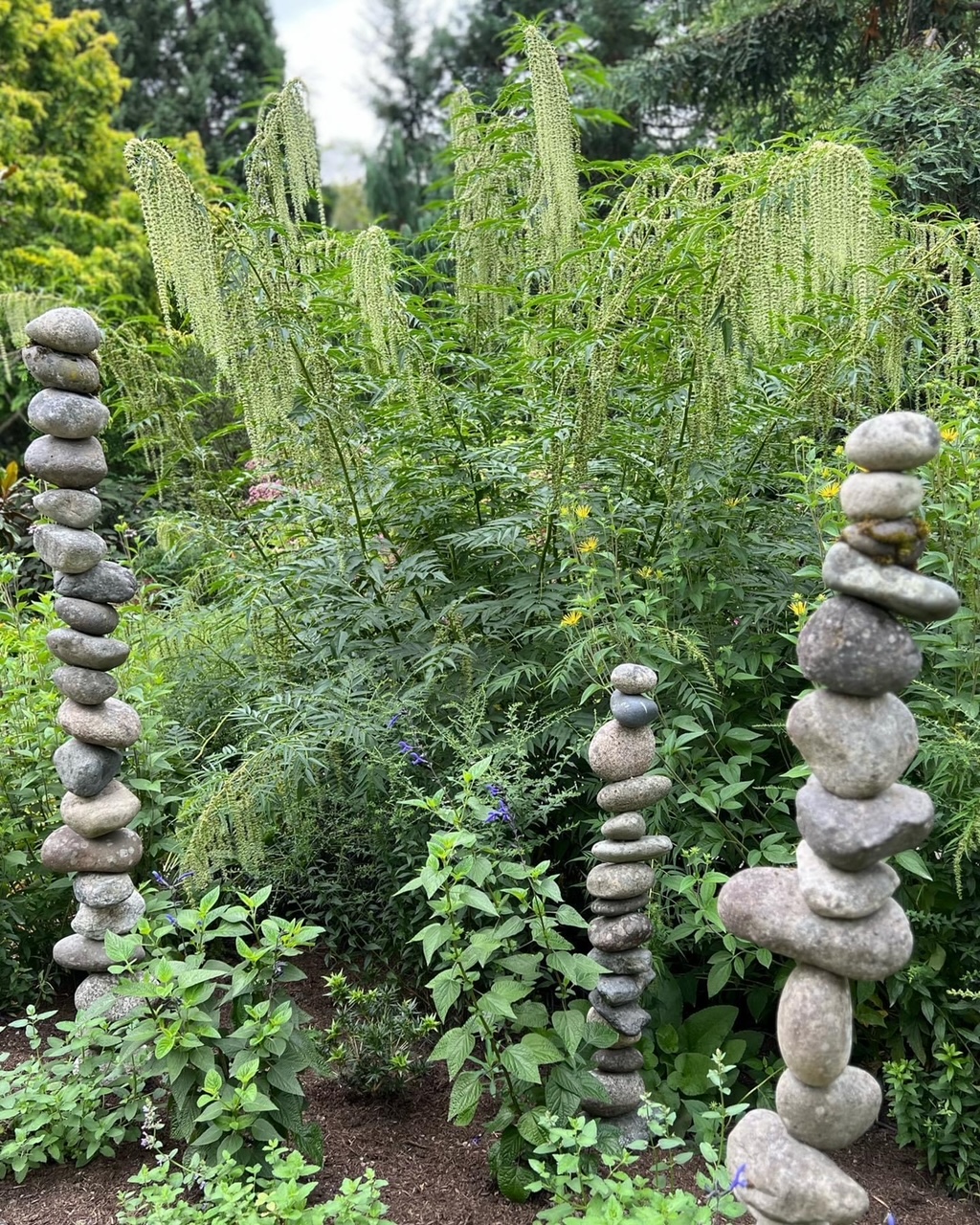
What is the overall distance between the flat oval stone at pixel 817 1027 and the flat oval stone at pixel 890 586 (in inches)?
26.8

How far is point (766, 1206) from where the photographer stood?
69.8 inches

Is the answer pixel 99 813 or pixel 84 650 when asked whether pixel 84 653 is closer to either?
pixel 84 650

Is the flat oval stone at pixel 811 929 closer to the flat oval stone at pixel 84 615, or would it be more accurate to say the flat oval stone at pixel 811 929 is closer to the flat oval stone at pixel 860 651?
the flat oval stone at pixel 860 651

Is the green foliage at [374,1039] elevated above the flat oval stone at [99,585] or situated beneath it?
situated beneath

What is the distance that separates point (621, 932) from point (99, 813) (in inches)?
62.0

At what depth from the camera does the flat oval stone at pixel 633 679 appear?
2324mm

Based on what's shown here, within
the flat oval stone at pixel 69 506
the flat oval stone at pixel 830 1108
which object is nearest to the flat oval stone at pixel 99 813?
the flat oval stone at pixel 69 506

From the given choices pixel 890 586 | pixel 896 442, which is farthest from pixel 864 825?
pixel 896 442

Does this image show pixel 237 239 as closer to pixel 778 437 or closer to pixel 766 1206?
pixel 778 437

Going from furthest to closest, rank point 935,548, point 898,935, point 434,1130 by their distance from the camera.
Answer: point 935,548 → point 434,1130 → point 898,935

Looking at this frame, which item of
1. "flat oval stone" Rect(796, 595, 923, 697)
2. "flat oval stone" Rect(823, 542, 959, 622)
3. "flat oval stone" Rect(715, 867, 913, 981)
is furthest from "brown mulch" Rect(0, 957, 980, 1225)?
"flat oval stone" Rect(823, 542, 959, 622)

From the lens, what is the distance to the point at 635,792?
237cm

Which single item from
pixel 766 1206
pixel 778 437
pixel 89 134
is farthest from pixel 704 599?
pixel 89 134

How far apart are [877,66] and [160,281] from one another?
6.85m
